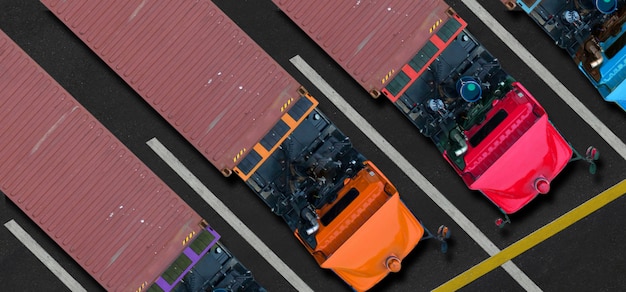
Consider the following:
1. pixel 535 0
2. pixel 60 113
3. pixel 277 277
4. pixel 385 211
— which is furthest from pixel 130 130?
pixel 535 0

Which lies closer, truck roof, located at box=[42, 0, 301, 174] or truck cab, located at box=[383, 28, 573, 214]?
truck roof, located at box=[42, 0, 301, 174]

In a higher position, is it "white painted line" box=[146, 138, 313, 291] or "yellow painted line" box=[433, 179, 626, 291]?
"white painted line" box=[146, 138, 313, 291]

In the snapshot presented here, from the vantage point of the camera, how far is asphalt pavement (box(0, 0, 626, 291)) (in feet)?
56.4

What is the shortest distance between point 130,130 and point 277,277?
438cm

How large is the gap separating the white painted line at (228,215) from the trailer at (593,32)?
280 inches

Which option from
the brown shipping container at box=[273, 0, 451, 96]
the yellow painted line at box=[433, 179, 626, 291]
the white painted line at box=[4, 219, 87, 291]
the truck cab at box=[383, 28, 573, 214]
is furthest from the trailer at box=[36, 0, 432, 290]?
the white painted line at box=[4, 219, 87, 291]

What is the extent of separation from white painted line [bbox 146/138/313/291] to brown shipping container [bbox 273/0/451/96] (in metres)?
3.94

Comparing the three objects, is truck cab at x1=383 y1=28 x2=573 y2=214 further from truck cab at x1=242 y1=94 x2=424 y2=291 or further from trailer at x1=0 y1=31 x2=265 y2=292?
trailer at x1=0 y1=31 x2=265 y2=292

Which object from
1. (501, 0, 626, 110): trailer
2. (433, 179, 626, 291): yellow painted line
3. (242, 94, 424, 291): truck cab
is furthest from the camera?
(433, 179, 626, 291): yellow painted line

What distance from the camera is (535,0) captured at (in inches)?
658

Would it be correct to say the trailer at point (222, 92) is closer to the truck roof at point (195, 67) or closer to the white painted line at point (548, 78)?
the truck roof at point (195, 67)

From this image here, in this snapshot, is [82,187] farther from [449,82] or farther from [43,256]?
[449,82]

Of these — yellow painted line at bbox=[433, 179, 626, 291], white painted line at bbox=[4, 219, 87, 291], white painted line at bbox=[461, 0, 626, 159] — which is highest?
white painted line at bbox=[4, 219, 87, 291]

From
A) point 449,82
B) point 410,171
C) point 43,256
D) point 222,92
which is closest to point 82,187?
point 43,256
